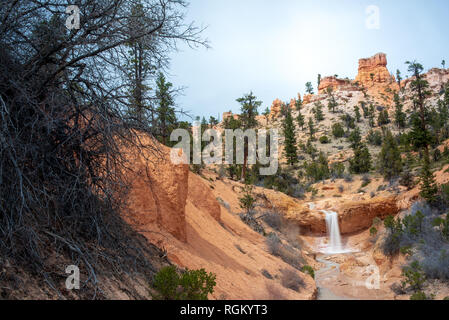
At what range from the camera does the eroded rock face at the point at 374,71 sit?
94.2 meters

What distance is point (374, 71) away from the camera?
98688mm

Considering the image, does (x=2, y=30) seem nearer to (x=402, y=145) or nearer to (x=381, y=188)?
(x=381, y=188)

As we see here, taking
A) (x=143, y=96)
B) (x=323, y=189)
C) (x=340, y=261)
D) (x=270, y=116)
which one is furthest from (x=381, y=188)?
(x=270, y=116)

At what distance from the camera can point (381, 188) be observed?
98.5 ft

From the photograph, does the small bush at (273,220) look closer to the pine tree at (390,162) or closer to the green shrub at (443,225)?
the green shrub at (443,225)

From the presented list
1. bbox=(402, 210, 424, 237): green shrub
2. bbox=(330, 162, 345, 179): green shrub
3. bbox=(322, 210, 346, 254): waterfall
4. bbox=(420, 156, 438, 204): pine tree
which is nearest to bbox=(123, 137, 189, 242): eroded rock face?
bbox=(402, 210, 424, 237): green shrub

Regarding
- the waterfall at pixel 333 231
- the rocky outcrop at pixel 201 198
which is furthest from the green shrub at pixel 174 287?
the waterfall at pixel 333 231

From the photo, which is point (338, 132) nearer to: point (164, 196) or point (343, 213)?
point (343, 213)

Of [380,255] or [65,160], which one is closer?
[65,160]

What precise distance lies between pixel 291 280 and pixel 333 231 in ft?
56.0

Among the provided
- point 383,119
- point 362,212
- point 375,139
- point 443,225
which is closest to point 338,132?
point 383,119

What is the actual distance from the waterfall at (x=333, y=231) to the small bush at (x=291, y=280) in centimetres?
1500

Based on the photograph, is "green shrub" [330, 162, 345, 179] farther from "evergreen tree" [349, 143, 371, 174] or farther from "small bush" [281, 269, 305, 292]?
"small bush" [281, 269, 305, 292]
